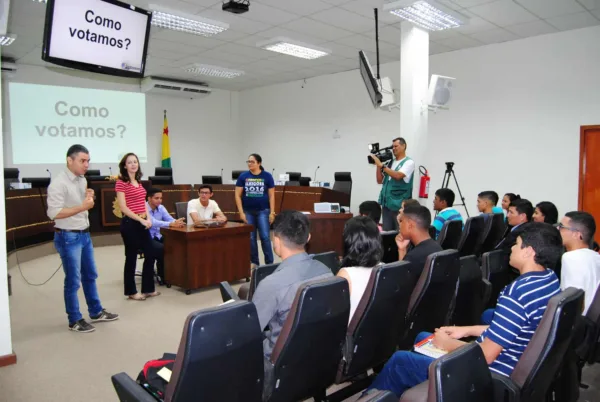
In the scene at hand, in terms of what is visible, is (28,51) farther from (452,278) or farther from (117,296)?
(452,278)

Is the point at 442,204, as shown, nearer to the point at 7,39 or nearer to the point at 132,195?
the point at 132,195

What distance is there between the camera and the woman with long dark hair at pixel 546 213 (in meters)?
3.73

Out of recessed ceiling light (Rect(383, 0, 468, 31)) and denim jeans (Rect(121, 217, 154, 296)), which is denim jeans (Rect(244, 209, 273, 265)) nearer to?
denim jeans (Rect(121, 217, 154, 296))

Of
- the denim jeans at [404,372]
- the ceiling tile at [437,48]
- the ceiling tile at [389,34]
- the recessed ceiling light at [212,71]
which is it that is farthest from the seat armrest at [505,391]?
the recessed ceiling light at [212,71]

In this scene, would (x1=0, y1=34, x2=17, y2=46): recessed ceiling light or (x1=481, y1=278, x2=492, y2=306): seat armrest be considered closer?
(x1=481, y1=278, x2=492, y2=306): seat armrest

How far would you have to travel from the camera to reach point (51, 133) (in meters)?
8.39

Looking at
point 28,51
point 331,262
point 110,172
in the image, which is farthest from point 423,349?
point 110,172

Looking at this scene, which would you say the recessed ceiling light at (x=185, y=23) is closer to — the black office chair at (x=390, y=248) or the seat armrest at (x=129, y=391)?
the black office chair at (x=390, y=248)

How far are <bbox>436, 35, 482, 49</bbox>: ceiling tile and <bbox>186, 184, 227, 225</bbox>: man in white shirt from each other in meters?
Answer: 4.52

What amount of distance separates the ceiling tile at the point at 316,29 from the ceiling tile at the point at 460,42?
165 centimetres

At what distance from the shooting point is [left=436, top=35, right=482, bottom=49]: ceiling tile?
22.0 ft

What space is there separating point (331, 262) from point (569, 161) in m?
5.35

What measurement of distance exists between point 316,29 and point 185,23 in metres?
1.85

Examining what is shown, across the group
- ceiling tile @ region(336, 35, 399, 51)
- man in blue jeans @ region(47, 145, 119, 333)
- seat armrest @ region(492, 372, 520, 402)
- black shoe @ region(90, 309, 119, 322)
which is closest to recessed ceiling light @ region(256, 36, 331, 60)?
ceiling tile @ region(336, 35, 399, 51)
